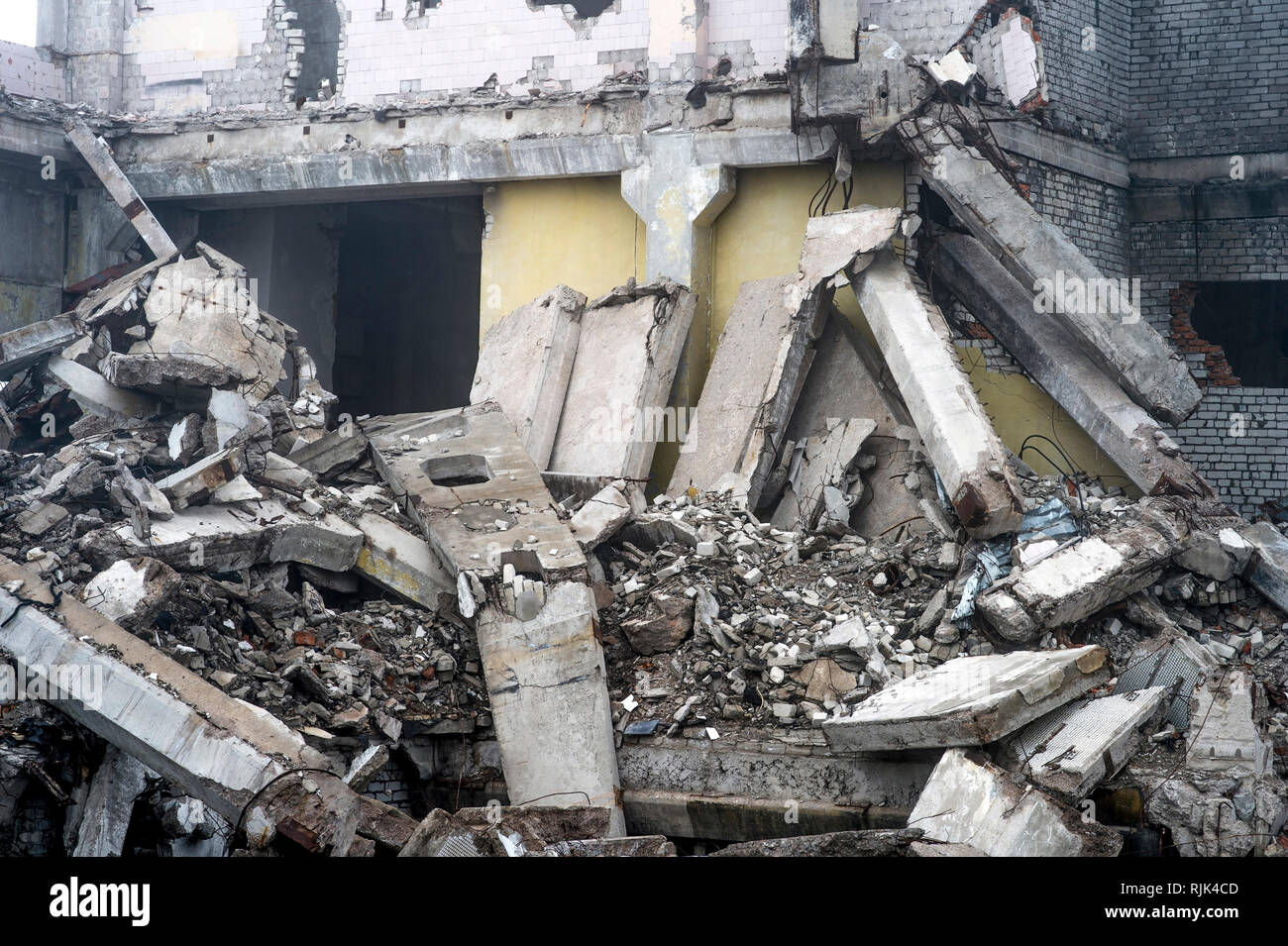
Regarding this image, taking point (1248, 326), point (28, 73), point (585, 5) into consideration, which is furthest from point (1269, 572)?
point (28, 73)

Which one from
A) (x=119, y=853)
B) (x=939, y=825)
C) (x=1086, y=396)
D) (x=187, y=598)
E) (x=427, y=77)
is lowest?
(x=119, y=853)

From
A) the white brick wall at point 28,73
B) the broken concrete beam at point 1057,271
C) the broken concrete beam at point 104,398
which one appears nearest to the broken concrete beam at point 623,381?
the broken concrete beam at point 1057,271

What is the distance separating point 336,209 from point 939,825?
10001 mm

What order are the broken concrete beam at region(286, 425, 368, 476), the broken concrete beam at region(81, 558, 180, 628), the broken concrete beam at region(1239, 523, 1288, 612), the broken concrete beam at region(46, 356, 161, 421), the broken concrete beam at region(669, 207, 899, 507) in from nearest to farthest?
the broken concrete beam at region(81, 558, 180, 628) < the broken concrete beam at region(1239, 523, 1288, 612) < the broken concrete beam at region(286, 425, 368, 476) < the broken concrete beam at region(669, 207, 899, 507) < the broken concrete beam at region(46, 356, 161, 421)

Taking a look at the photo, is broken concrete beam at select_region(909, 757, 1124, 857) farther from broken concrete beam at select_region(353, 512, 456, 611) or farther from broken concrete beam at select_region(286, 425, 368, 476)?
broken concrete beam at select_region(286, 425, 368, 476)

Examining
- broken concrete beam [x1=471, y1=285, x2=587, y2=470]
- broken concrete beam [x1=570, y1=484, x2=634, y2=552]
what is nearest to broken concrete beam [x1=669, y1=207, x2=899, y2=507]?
broken concrete beam [x1=570, y1=484, x2=634, y2=552]

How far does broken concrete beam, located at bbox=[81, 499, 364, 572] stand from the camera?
720cm

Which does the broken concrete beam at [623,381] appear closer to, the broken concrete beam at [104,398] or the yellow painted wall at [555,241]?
the yellow painted wall at [555,241]

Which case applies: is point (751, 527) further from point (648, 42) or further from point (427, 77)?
point (427, 77)

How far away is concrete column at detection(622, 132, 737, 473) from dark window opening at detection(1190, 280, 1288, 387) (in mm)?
4764

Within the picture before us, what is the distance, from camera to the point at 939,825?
5508 millimetres

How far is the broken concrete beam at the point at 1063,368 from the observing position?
859 centimetres

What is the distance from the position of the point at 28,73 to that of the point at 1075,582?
429 inches

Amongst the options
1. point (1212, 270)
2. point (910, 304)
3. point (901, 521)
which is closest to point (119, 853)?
point (901, 521)
